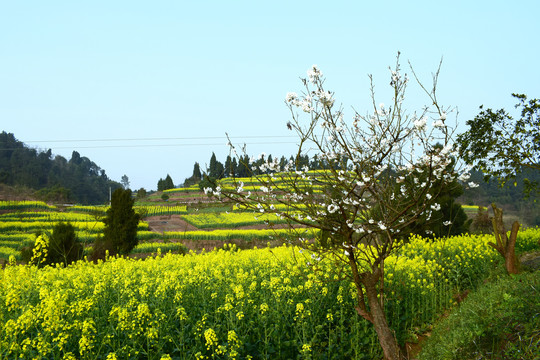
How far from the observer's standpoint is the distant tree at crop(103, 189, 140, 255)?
1822cm

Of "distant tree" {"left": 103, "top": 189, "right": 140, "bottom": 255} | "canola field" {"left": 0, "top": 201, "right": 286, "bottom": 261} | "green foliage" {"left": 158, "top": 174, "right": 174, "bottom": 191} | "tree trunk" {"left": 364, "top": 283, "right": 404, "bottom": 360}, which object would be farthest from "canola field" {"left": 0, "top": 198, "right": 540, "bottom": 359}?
"green foliage" {"left": 158, "top": 174, "right": 174, "bottom": 191}

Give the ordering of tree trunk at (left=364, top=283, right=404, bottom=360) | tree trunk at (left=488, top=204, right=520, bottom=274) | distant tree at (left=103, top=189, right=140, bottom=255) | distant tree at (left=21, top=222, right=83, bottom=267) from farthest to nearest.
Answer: distant tree at (left=103, top=189, right=140, bottom=255), distant tree at (left=21, top=222, right=83, bottom=267), tree trunk at (left=488, top=204, right=520, bottom=274), tree trunk at (left=364, top=283, right=404, bottom=360)

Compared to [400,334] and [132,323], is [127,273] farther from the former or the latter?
[400,334]

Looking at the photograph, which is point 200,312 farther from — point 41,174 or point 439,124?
point 41,174

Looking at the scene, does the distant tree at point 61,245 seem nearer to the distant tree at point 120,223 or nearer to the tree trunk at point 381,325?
the distant tree at point 120,223

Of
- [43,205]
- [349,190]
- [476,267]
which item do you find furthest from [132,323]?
[43,205]

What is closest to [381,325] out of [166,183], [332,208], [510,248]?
[332,208]

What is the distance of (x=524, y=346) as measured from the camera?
15.3 ft

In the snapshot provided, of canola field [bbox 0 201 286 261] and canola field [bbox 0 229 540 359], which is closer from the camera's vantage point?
canola field [bbox 0 229 540 359]

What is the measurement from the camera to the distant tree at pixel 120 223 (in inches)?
717

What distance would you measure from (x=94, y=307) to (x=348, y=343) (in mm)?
3997

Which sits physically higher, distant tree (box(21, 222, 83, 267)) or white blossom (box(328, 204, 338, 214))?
white blossom (box(328, 204, 338, 214))

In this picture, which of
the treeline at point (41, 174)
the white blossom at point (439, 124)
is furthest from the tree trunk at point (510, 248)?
the treeline at point (41, 174)

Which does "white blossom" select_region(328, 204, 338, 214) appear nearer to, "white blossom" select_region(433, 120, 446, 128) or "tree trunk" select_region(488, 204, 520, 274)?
"white blossom" select_region(433, 120, 446, 128)
